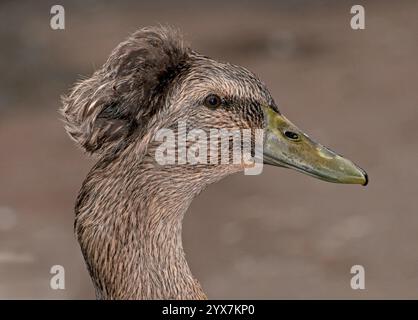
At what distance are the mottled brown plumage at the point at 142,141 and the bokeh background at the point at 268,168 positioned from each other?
12.3 feet

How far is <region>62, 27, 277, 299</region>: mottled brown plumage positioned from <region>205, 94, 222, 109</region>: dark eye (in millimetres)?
19

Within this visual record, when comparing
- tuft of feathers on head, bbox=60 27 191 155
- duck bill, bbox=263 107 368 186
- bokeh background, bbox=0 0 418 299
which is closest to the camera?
tuft of feathers on head, bbox=60 27 191 155

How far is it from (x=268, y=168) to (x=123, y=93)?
5.60 meters

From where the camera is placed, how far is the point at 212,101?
354 cm

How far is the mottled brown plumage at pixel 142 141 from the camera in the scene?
3.46 m

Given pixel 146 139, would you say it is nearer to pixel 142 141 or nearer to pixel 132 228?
pixel 142 141

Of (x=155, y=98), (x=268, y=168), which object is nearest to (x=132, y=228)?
(x=155, y=98)

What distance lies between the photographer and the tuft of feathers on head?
3.45 metres

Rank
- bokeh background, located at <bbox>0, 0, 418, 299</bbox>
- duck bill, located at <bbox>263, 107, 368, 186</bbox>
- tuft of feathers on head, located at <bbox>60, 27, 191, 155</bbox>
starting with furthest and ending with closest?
bokeh background, located at <bbox>0, 0, 418, 299</bbox> → duck bill, located at <bbox>263, 107, 368, 186</bbox> → tuft of feathers on head, located at <bbox>60, 27, 191, 155</bbox>

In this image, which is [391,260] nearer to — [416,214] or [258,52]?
[416,214]

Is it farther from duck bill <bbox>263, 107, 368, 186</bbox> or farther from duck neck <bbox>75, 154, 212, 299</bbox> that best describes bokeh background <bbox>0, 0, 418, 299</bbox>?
duck bill <bbox>263, 107, 368, 186</bbox>

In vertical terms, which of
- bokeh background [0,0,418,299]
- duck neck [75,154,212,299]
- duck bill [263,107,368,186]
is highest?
bokeh background [0,0,418,299]

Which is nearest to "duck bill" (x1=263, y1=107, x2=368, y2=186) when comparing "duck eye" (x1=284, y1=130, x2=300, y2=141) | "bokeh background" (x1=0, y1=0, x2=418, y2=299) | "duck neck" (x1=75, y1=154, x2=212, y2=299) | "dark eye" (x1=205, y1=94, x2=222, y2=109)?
"duck eye" (x1=284, y1=130, x2=300, y2=141)

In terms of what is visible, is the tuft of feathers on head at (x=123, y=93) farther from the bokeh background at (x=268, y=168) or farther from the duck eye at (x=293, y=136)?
the bokeh background at (x=268, y=168)
